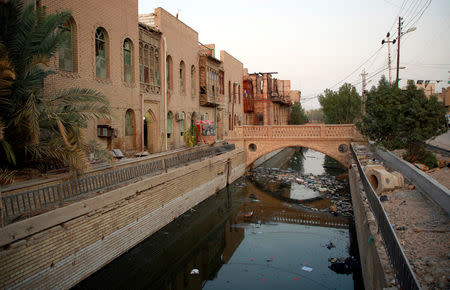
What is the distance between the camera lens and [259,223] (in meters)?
13.2

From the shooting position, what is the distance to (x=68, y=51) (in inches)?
452

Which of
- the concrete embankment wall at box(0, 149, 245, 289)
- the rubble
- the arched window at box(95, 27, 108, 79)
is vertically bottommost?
the rubble

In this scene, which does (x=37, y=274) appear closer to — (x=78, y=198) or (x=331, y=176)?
(x=78, y=198)

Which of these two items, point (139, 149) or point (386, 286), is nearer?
point (386, 286)

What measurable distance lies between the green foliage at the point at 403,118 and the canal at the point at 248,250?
377 centimetres

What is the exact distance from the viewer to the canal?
336 inches

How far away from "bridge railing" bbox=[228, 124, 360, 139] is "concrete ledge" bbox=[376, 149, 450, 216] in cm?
595

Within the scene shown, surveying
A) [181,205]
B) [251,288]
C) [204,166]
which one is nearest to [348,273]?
[251,288]

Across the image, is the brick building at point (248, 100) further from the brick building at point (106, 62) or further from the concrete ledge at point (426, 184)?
the concrete ledge at point (426, 184)

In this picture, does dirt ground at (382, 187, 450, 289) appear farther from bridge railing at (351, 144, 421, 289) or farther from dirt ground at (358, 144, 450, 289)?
bridge railing at (351, 144, 421, 289)

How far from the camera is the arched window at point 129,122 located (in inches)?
594

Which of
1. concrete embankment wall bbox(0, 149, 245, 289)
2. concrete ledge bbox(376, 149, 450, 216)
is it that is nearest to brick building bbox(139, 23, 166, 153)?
concrete embankment wall bbox(0, 149, 245, 289)

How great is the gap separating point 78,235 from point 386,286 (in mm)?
6490

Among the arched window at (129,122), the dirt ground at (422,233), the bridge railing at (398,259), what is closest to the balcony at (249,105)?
the arched window at (129,122)
